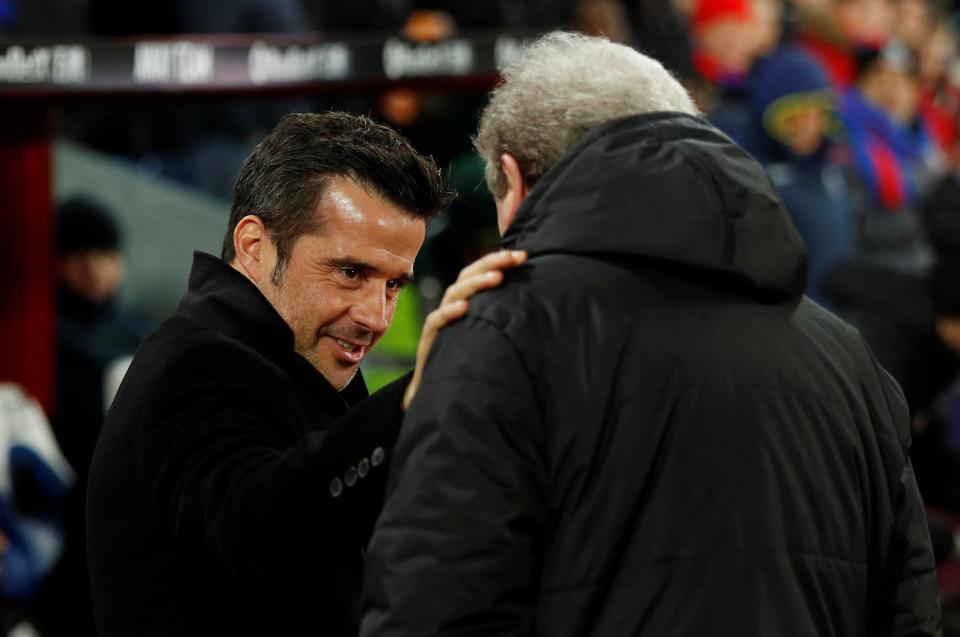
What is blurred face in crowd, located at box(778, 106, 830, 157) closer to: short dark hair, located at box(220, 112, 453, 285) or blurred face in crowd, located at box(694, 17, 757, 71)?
blurred face in crowd, located at box(694, 17, 757, 71)

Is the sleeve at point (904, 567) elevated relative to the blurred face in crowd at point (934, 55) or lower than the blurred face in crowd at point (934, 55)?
elevated

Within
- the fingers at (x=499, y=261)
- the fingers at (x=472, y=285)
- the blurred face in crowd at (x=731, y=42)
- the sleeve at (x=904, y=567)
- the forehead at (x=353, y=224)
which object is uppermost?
the fingers at (x=499, y=261)

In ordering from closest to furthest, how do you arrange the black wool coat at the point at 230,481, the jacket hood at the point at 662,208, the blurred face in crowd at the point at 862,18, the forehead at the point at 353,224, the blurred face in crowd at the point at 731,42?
the jacket hood at the point at 662,208 → the black wool coat at the point at 230,481 → the forehead at the point at 353,224 → the blurred face in crowd at the point at 731,42 → the blurred face in crowd at the point at 862,18

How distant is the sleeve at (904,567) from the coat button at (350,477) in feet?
2.45

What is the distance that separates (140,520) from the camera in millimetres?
2211

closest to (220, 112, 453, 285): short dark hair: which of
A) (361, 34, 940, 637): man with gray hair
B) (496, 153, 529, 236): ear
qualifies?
(496, 153, 529, 236): ear

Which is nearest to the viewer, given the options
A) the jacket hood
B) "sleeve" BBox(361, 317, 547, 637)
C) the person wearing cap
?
"sleeve" BBox(361, 317, 547, 637)

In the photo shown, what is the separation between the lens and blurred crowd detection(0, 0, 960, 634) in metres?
5.36

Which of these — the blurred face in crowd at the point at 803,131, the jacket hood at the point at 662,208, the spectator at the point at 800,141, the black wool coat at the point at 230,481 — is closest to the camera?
the jacket hood at the point at 662,208

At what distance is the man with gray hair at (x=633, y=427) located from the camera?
1.78 m

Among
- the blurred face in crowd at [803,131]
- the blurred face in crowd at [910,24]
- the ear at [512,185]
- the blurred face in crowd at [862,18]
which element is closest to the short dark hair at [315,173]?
the ear at [512,185]

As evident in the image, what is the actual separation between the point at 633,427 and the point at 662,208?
281mm

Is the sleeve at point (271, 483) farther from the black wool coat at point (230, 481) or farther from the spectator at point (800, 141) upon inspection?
the spectator at point (800, 141)

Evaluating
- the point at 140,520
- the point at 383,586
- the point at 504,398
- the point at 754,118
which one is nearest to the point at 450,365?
the point at 504,398
